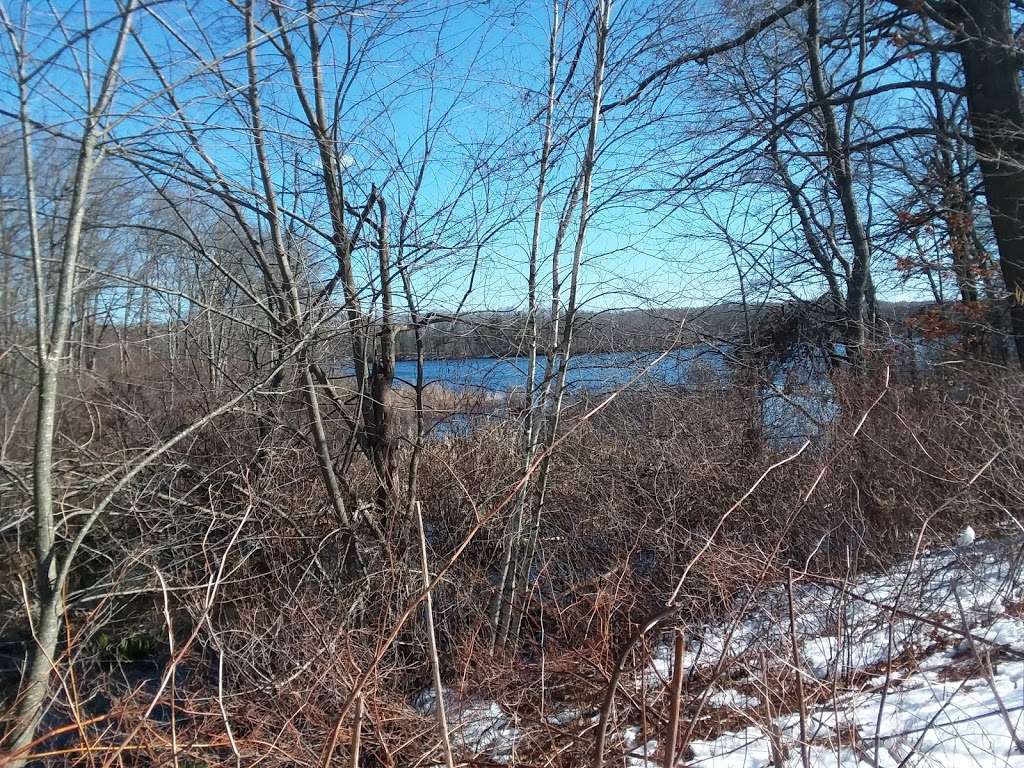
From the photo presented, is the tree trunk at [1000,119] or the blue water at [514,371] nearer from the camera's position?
the blue water at [514,371]

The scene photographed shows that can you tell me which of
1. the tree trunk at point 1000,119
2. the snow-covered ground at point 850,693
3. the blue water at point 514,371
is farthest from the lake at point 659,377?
the tree trunk at point 1000,119

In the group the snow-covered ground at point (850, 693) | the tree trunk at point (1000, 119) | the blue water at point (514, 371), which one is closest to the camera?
the snow-covered ground at point (850, 693)

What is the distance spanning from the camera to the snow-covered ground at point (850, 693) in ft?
10.4

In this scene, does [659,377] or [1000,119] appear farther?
[1000,119]

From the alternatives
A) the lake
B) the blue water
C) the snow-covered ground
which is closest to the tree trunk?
the lake

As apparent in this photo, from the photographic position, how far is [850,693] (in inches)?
145

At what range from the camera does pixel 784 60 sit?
9930 millimetres

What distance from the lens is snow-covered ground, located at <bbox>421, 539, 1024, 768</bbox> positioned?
3162 mm

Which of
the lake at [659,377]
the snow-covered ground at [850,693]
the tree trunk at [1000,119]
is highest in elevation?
the tree trunk at [1000,119]

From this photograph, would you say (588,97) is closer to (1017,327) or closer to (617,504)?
(617,504)

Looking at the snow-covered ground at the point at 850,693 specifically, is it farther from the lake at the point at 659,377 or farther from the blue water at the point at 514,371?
the blue water at the point at 514,371

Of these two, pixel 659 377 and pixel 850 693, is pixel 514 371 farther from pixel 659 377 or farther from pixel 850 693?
pixel 850 693

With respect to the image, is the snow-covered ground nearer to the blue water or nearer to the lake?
the lake

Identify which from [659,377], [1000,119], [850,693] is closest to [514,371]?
[659,377]
